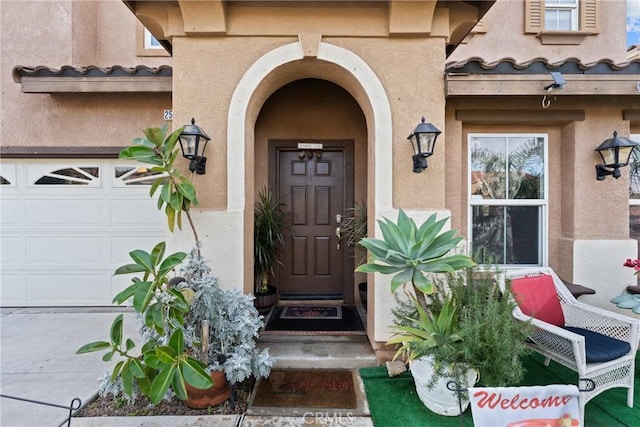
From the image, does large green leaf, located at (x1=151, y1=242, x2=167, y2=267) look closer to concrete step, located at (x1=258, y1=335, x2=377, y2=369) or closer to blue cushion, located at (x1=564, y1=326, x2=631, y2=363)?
concrete step, located at (x1=258, y1=335, x2=377, y2=369)

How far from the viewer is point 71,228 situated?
5.39 meters

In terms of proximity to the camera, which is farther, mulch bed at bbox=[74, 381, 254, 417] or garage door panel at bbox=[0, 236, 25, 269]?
garage door panel at bbox=[0, 236, 25, 269]

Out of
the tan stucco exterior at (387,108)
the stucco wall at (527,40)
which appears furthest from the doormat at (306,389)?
the stucco wall at (527,40)

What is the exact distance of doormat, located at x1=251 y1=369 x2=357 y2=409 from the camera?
2943 millimetres

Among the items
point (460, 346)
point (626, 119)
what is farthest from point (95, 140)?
point (626, 119)

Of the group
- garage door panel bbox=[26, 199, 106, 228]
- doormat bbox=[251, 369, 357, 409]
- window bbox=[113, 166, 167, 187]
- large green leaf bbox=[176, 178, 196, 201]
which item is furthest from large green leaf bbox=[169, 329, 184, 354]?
garage door panel bbox=[26, 199, 106, 228]

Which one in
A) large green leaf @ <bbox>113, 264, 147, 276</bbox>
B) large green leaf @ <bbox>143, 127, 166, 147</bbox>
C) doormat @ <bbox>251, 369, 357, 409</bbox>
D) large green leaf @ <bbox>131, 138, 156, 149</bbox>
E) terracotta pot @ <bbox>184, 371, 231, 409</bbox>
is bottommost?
doormat @ <bbox>251, 369, 357, 409</bbox>

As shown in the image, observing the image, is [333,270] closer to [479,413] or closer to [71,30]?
[479,413]

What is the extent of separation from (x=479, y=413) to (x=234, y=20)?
4.06m

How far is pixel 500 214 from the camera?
443cm

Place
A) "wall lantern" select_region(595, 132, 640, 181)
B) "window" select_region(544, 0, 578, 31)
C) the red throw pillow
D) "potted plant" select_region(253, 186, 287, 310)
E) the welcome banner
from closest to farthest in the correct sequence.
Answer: the welcome banner, the red throw pillow, "wall lantern" select_region(595, 132, 640, 181), "potted plant" select_region(253, 186, 287, 310), "window" select_region(544, 0, 578, 31)

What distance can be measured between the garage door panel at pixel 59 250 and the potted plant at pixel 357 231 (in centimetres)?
406

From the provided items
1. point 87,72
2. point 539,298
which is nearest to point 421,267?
point 539,298

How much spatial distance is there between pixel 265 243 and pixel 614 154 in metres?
4.48
